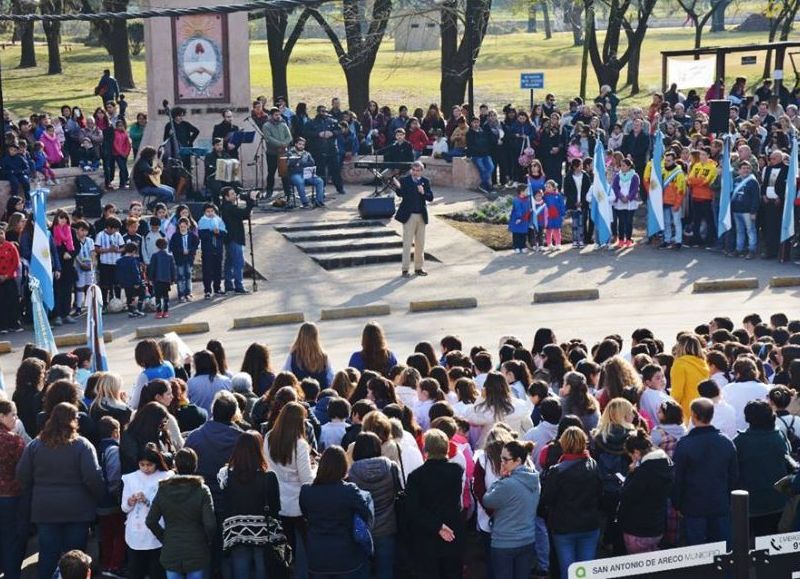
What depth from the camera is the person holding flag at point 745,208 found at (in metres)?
25.2

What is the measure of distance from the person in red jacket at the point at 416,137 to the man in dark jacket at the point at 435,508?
74.8 ft

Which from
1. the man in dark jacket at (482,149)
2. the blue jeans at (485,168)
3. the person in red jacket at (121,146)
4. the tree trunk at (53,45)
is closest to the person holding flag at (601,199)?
the man in dark jacket at (482,149)

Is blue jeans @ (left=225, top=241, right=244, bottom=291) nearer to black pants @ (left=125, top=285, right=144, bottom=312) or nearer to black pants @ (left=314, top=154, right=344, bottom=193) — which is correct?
black pants @ (left=125, top=285, right=144, bottom=312)

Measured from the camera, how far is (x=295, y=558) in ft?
34.3

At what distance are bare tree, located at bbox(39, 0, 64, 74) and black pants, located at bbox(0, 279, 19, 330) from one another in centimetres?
2733

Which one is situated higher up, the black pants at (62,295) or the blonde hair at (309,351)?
the blonde hair at (309,351)

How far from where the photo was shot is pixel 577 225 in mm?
26594

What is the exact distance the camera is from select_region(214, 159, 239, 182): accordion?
87.9 feet

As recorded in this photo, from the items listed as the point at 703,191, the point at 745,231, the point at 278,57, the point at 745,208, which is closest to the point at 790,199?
the point at 745,208

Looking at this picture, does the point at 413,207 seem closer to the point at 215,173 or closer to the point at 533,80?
the point at 215,173

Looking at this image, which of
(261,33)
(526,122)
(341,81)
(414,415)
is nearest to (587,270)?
(526,122)

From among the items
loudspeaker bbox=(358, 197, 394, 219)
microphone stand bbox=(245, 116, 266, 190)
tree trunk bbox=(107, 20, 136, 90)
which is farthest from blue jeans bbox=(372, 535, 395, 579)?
tree trunk bbox=(107, 20, 136, 90)

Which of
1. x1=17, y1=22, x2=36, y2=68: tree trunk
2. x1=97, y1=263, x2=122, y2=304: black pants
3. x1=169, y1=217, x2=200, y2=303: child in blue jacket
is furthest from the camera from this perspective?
x1=17, y1=22, x2=36, y2=68: tree trunk

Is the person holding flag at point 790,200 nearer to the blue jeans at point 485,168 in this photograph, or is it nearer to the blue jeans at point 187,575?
the blue jeans at point 485,168
